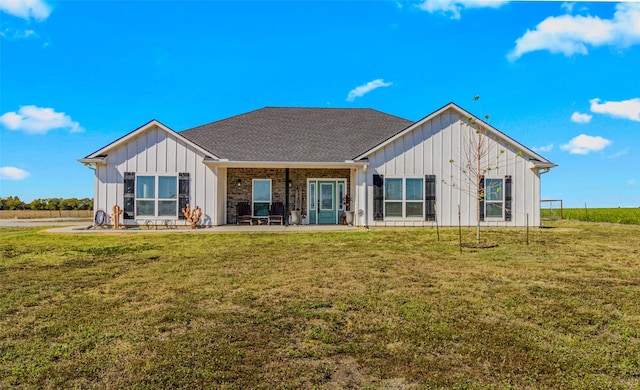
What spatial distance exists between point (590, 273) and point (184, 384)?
702 centimetres

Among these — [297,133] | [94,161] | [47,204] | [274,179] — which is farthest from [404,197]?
[47,204]

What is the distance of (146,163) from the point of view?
49.4 feet

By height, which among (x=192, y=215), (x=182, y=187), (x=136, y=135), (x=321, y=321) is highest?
(x=136, y=135)

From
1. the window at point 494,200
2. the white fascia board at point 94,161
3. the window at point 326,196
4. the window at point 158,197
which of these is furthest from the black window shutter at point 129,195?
Result: the window at point 494,200

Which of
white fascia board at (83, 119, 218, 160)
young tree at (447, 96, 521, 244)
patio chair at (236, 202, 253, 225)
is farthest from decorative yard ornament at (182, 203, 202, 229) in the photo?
young tree at (447, 96, 521, 244)

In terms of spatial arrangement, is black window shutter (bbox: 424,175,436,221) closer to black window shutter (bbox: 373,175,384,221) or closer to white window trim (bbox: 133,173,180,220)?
black window shutter (bbox: 373,175,384,221)

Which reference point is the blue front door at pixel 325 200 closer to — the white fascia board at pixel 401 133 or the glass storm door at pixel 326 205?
the glass storm door at pixel 326 205

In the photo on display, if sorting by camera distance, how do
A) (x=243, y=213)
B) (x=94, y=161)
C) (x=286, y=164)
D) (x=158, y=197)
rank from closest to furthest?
(x=94, y=161), (x=158, y=197), (x=286, y=164), (x=243, y=213)

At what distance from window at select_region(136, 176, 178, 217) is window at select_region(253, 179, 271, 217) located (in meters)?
3.24

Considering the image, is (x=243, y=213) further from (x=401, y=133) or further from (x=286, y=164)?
(x=401, y=133)

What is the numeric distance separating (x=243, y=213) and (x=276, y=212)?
1418 mm

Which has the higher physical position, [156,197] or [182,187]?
[182,187]

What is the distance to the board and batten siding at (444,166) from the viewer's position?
14977 mm

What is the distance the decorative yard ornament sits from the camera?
14719mm
